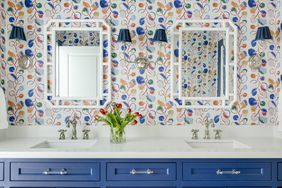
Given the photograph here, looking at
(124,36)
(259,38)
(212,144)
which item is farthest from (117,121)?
(259,38)

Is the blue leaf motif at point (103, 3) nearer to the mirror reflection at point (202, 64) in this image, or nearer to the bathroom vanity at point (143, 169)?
the mirror reflection at point (202, 64)

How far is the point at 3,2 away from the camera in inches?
103

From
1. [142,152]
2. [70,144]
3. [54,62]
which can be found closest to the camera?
[142,152]

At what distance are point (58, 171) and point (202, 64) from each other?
4.92 ft

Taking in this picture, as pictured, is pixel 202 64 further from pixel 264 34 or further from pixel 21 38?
pixel 21 38

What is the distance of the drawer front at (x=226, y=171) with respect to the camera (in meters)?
2.00

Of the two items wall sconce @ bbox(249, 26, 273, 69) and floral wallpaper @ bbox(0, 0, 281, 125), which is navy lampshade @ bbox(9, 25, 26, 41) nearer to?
floral wallpaper @ bbox(0, 0, 281, 125)

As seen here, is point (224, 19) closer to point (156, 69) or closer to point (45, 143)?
point (156, 69)

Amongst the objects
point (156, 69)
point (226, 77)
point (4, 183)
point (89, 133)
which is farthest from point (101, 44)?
point (4, 183)

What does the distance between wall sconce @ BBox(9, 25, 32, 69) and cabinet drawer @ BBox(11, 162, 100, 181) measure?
0.95 meters

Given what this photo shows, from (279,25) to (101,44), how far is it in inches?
62.3

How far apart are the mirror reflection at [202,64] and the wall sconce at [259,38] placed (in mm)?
251

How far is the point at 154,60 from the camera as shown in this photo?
2.64 m

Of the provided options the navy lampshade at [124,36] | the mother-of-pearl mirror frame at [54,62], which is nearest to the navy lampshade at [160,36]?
the navy lampshade at [124,36]
